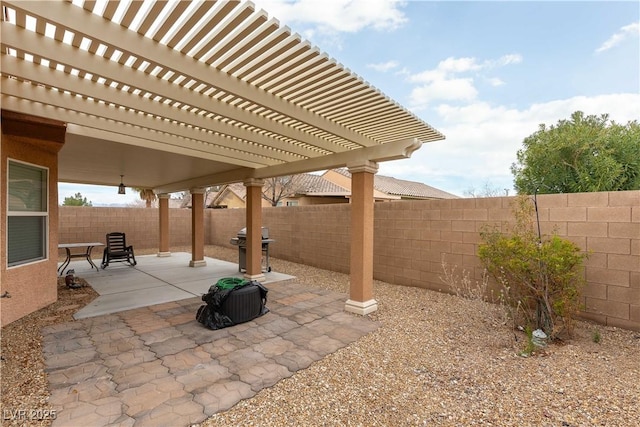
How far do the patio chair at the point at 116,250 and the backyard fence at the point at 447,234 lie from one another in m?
3.62

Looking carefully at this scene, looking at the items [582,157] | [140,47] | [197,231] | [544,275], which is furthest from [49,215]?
[582,157]

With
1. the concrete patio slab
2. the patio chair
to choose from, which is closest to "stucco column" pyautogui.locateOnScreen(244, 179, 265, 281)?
the concrete patio slab

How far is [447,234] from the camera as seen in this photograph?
5.66 metres

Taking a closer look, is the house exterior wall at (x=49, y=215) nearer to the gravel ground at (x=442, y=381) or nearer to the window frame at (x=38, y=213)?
the window frame at (x=38, y=213)

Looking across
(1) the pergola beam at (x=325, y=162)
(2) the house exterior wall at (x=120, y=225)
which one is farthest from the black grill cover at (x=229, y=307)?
(2) the house exterior wall at (x=120, y=225)

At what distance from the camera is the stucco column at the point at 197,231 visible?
8.98 meters

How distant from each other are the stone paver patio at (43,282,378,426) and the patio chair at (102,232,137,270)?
4757 millimetres

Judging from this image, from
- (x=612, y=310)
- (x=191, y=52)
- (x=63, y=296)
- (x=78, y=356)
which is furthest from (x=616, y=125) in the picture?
(x=63, y=296)

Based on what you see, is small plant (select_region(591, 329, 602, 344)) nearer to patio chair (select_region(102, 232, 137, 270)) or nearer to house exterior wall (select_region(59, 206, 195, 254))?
patio chair (select_region(102, 232, 137, 270))

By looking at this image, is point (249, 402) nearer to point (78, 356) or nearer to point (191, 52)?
point (78, 356)

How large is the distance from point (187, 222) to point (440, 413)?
45.9ft

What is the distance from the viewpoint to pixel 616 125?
7.45m

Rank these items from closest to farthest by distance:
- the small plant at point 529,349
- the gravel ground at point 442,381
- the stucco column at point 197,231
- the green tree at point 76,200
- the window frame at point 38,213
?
1. the gravel ground at point 442,381
2. the small plant at point 529,349
3. the window frame at point 38,213
4. the stucco column at point 197,231
5. the green tree at point 76,200

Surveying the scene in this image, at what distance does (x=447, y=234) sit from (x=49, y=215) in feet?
23.0
